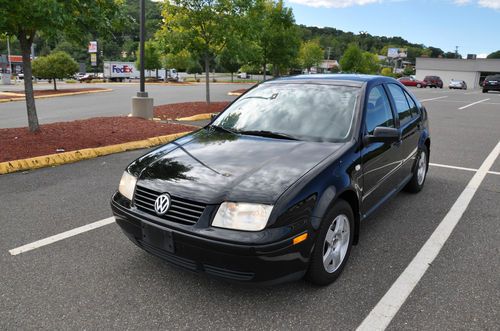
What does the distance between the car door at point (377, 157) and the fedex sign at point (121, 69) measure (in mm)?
57201

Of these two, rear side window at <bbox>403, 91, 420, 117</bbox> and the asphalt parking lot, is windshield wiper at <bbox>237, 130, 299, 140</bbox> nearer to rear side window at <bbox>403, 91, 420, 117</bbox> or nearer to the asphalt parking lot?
the asphalt parking lot

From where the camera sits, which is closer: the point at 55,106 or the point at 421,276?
the point at 421,276

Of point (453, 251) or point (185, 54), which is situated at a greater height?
point (185, 54)

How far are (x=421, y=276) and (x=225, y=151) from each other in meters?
1.87

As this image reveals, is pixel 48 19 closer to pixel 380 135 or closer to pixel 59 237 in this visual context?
pixel 59 237

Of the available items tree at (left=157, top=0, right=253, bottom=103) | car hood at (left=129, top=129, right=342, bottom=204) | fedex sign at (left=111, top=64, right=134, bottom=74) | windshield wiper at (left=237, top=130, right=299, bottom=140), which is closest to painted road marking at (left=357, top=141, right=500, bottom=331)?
car hood at (left=129, top=129, right=342, bottom=204)

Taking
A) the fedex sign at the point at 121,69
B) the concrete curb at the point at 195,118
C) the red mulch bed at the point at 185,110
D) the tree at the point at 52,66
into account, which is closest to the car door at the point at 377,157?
the concrete curb at the point at 195,118

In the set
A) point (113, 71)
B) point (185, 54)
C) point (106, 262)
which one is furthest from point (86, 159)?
point (113, 71)

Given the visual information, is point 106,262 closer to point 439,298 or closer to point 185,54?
point 439,298

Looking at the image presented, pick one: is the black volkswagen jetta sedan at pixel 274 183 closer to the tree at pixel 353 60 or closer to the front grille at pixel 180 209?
the front grille at pixel 180 209

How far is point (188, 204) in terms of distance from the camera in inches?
109

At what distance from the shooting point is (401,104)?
4789 mm

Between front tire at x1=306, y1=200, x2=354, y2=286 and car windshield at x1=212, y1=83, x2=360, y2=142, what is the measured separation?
696mm

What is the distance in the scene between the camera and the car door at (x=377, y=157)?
11.9 ft
